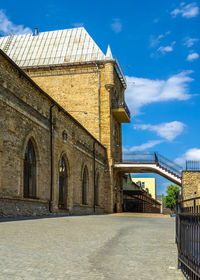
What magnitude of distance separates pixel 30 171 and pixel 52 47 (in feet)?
72.7

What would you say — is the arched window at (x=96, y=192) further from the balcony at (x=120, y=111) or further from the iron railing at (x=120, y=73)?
the iron railing at (x=120, y=73)

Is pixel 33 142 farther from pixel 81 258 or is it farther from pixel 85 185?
pixel 81 258

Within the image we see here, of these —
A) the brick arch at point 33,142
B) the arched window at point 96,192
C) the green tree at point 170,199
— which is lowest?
the green tree at point 170,199

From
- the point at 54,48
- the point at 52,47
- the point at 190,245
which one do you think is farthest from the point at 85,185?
the point at 190,245

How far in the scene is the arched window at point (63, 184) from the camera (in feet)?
69.8

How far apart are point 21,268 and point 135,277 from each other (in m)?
1.58

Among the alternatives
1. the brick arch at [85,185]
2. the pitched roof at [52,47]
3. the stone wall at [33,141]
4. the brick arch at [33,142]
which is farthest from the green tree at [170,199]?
the brick arch at [33,142]

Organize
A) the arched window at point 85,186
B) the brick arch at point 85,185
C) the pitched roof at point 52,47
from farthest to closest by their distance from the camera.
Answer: the pitched roof at point 52,47 → the arched window at point 85,186 → the brick arch at point 85,185

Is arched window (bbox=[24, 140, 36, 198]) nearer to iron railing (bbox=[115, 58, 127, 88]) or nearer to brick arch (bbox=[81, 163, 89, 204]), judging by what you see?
brick arch (bbox=[81, 163, 89, 204])

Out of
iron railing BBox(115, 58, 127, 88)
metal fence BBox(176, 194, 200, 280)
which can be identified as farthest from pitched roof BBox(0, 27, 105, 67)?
metal fence BBox(176, 194, 200, 280)

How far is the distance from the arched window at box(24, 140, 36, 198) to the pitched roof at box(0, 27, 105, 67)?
1884cm

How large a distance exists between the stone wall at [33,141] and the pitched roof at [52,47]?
12018 mm

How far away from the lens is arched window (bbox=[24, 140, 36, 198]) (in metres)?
16.2

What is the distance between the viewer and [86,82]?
33.3 metres
